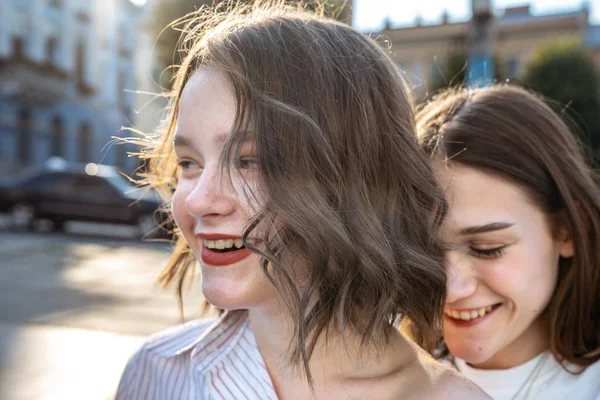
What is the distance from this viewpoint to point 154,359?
5.47ft

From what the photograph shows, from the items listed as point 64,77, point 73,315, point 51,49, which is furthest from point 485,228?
point 51,49

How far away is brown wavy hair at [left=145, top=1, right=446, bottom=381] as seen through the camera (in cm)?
134

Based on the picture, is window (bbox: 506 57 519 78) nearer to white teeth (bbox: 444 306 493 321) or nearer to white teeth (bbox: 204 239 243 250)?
white teeth (bbox: 444 306 493 321)

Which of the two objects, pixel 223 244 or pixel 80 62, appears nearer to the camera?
pixel 223 244

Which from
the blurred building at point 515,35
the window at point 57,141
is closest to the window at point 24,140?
the window at point 57,141

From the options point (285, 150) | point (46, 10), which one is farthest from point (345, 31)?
point (46, 10)

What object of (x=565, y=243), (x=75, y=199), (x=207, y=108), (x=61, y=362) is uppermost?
(x=207, y=108)

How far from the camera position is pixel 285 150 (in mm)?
1356

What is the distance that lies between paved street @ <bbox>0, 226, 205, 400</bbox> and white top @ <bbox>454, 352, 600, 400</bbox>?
3.95ft

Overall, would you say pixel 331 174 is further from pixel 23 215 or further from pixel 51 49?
pixel 51 49

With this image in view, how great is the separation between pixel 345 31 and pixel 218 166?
1.69 ft

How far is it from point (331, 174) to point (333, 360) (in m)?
0.43

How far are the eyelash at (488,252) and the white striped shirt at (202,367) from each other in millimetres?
683

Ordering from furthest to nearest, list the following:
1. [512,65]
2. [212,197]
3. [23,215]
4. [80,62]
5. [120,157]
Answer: [512,65]
[120,157]
[80,62]
[23,215]
[212,197]
